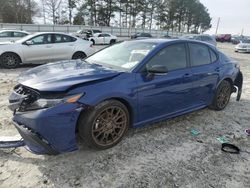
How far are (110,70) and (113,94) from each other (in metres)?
0.46

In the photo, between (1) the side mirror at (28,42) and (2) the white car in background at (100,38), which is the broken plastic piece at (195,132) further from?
(2) the white car in background at (100,38)

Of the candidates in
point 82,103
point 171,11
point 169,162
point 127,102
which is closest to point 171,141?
point 169,162

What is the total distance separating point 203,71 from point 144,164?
2.26m

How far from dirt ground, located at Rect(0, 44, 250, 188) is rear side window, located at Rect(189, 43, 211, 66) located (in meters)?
1.26

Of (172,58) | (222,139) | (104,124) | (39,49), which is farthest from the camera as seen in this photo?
(39,49)

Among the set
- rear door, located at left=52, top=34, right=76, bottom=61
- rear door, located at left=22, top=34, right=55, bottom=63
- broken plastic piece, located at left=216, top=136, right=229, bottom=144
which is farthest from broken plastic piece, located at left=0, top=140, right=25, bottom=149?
rear door, located at left=52, top=34, right=76, bottom=61

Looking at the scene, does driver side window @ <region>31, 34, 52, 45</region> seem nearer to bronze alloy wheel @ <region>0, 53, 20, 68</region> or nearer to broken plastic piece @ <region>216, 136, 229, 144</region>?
bronze alloy wheel @ <region>0, 53, 20, 68</region>

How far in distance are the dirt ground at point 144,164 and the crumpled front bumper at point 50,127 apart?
0.28 m

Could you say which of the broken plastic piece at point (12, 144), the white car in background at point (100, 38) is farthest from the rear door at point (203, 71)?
the white car in background at point (100, 38)

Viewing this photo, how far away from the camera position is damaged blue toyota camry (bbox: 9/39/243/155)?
2.87 meters

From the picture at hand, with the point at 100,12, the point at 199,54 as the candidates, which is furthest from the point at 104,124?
the point at 100,12

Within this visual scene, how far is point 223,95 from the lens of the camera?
5.27 meters

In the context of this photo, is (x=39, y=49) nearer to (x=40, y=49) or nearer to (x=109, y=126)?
(x=40, y=49)

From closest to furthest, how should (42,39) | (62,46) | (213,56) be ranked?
1. (213,56)
2. (42,39)
3. (62,46)
